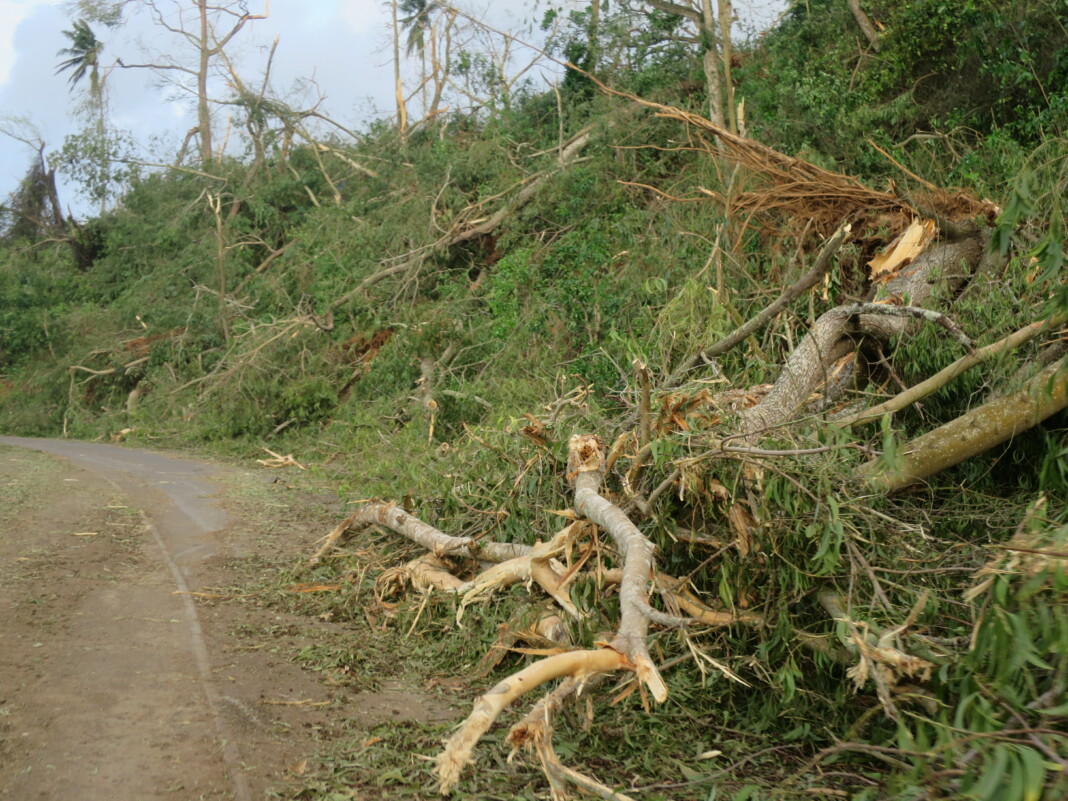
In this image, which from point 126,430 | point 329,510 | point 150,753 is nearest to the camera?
point 150,753

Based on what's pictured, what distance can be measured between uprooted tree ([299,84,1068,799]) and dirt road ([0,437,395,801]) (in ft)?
2.26

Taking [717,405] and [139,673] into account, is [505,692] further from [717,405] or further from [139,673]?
[717,405]

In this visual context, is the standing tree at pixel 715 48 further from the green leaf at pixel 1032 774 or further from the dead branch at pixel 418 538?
the green leaf at pixel 1032 774

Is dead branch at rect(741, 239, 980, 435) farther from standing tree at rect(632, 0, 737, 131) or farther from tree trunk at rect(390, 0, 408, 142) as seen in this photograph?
A: tree trunk at rect(390, 0, 408, 142)

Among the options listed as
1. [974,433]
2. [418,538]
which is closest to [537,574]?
[418,538]

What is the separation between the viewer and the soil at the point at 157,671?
108 inches

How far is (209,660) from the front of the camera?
3721 millimetres

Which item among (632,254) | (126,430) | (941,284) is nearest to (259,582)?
(941,284)

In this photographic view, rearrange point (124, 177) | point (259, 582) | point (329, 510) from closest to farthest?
point (259, 582), point (329, 510), point (124, 177)

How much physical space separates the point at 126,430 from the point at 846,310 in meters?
11.5

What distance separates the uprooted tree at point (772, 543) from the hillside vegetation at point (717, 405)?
0.06 feet

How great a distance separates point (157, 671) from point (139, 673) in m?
0.07

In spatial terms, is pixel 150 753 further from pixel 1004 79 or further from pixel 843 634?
pixel 1004 79


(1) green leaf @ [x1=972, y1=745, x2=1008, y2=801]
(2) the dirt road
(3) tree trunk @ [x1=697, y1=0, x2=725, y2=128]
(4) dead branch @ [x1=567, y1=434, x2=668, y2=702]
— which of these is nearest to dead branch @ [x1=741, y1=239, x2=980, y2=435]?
(4) dead branch @ [x1=567, y1=434, x2=668, y2=702]
